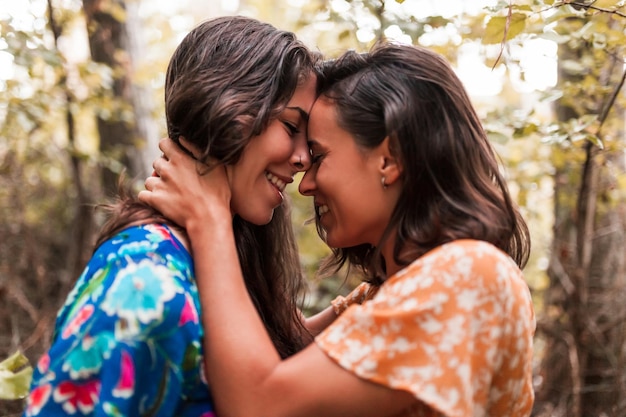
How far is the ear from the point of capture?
183cm

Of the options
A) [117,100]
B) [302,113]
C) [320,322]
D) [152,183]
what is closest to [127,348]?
[152,183]

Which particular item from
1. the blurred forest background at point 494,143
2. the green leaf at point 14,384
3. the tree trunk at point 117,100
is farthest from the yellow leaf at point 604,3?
the tree trunk at point 117,100

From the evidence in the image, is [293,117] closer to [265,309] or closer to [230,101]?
[230,101]

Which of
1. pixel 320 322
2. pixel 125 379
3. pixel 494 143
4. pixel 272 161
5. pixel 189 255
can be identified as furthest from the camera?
pixel 494 143

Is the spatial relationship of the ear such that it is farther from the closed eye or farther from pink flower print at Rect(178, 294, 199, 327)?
pink flower print at Rect(178, 294, 199, 327)

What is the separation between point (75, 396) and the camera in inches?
58.1

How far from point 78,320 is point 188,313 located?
0.25 m

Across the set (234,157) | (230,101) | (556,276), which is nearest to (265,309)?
(234,157)

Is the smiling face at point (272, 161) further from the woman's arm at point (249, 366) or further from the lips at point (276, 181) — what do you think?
the woman's arm at point (249, 366)

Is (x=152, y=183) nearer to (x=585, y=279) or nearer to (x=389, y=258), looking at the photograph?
(x=389, y=258)

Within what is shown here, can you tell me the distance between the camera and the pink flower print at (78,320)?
1.50 m

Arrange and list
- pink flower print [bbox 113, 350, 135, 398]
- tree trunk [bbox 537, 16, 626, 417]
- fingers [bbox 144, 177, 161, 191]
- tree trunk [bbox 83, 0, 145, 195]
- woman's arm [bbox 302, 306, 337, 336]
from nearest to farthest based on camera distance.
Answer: pink flower print [bbox 113, 350, 135, 398] < fingers [bbox 144, 177, 161, 191] < woman's arm [bbox 302, 306, 337, 336] < tree trunk [bbox 537, 16, 626, 417] < tree trunk [bbox 83, 0, 145, 195]

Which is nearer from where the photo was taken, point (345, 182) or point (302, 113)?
point (345, 182)

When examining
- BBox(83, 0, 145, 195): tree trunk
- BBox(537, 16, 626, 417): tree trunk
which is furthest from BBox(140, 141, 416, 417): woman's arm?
BBox(83, 0, 145, 195): tree trunk
